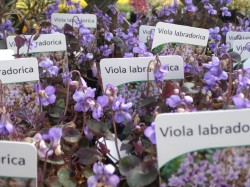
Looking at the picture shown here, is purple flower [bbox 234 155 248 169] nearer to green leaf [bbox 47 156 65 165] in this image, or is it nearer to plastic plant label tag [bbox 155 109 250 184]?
plastic plant label tag [bbox 155 109 250 184]

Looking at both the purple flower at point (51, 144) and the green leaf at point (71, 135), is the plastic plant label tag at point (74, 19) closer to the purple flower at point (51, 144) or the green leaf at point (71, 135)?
the green leaf at point (71, 135)

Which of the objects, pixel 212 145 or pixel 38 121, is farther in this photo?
pixel 38 121

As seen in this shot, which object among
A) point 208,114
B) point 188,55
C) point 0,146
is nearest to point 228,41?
point 188,55

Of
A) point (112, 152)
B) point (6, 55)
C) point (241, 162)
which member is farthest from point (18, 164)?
point (6, 55)

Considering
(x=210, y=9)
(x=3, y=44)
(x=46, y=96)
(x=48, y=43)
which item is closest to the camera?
(x=46, y=96)

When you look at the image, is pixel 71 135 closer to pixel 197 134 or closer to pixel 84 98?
pixel 84 98

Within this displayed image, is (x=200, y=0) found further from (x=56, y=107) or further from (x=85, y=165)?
(x=85, y=165)

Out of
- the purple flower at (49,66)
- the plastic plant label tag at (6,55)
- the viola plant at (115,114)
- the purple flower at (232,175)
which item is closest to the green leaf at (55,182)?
the viola plant at (115,114)
